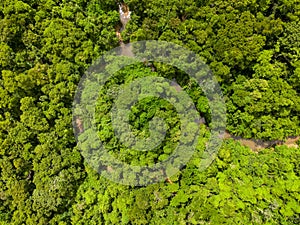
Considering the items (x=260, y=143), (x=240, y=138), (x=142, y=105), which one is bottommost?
(x=260, y=143)

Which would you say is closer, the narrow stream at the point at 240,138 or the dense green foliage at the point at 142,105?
the dense green foliage at the point at 142,105

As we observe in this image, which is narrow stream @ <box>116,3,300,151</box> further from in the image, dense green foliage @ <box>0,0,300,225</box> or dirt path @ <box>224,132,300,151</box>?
dense green foliage @ <box>0,0,300,225</box>

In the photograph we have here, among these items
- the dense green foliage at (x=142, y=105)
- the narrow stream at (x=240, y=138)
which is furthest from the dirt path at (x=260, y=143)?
the dense green foliage at (x=142, y=105)

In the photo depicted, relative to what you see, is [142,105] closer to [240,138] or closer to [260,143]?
[240,138]

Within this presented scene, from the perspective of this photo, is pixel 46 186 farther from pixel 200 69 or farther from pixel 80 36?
pixel 200 69

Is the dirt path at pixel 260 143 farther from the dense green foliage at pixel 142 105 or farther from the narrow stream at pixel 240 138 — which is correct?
the dense green foliage at pixel 142 105

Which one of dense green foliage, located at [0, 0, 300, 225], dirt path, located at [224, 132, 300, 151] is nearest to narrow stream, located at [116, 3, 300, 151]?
dirt path, located at [224, 132, 300, 151]

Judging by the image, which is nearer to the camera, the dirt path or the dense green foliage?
the dense green foliage

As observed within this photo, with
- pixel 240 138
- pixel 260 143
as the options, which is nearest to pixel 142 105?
pixel 240 138
